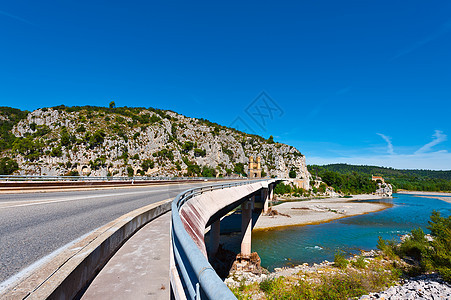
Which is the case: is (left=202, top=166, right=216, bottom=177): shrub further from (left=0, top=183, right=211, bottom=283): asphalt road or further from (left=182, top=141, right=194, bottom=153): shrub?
(left=0, top=183, right=211, bottom=283): asphalt road

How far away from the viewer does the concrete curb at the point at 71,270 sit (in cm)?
269

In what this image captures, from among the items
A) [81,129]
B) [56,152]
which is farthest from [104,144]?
[56,152]

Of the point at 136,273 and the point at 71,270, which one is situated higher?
the point at 71,270

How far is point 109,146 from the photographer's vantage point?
7069cm

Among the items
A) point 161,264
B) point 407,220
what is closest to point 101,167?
point 161,264

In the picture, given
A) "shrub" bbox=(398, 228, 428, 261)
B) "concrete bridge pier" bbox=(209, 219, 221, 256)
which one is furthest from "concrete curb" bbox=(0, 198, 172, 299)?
"shrub" bbox=(398, 228, 428, 261)

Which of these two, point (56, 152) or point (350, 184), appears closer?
point (56, 152)

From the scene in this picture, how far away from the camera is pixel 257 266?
72.4 ft

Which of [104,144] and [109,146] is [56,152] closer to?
[104,144]

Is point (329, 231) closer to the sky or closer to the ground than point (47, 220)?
closer to the ground

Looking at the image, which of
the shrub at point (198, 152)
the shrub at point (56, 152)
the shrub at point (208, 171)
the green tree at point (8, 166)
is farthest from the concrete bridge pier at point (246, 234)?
the shrub at point (198, 152)

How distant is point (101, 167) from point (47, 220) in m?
67.1

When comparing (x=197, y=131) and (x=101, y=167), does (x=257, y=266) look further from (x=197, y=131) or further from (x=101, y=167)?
(x=197, y=131)

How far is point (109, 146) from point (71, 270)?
7622 cm
